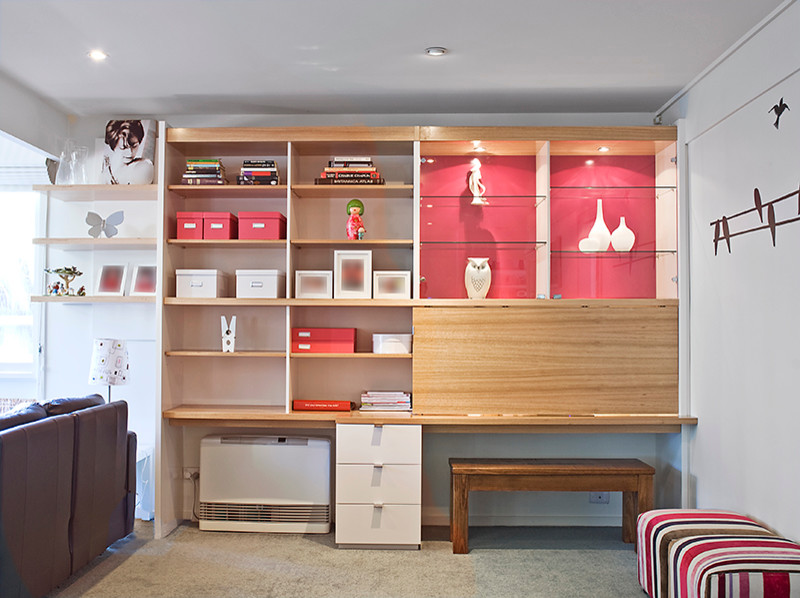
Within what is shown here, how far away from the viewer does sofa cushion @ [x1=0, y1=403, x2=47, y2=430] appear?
110 inches

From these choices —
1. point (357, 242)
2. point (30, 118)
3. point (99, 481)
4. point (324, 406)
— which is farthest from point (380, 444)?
point (30, 118)

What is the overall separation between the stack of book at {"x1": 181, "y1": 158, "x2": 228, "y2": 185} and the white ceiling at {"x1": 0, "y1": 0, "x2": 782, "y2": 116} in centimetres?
40

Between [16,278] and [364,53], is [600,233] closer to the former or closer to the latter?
[364,53]

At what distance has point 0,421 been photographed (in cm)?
276

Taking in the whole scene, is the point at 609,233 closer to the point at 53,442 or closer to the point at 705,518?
the point at 705,518

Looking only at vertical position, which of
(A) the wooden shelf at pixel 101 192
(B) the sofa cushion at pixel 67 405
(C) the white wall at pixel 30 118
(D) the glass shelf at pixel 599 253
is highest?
(C) the white wall at pixel 30 118

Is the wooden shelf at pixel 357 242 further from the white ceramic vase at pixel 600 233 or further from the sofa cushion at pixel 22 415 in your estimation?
the sofa cushion at pixel 22 415

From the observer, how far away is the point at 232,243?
13.4 ft

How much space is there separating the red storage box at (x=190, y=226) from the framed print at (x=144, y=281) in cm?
39

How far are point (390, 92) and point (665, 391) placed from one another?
237cm

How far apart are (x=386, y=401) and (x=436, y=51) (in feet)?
6.60

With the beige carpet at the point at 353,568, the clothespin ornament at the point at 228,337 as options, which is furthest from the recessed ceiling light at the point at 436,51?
the beige carpet at the point at 353,568

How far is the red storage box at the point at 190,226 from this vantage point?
4.00 m

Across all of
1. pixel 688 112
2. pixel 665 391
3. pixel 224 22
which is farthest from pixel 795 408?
pixel 224 22
